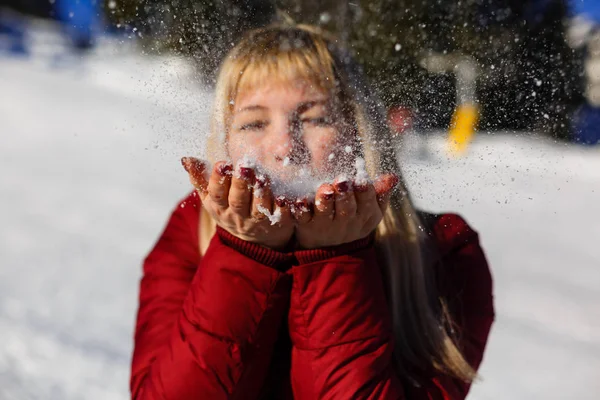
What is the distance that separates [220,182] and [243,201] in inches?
1.9

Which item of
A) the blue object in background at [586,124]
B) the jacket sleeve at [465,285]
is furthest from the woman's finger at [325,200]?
the blue object in background at [586,124]

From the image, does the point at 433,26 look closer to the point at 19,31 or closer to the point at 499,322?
the point at 499,322

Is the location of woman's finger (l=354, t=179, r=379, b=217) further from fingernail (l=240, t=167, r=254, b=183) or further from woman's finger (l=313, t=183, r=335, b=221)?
fingernail (l=240, t=167, r=254, b=183)

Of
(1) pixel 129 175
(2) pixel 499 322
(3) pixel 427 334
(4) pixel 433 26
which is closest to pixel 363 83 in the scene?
(4) pixel 433 26

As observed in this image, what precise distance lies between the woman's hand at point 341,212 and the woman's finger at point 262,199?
43 mm

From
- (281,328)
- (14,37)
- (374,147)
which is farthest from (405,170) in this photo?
(14,37)

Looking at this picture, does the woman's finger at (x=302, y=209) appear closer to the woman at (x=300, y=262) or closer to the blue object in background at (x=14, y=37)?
the woman at (x=300, y=262)

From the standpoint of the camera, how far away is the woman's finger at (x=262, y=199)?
91 centimetres

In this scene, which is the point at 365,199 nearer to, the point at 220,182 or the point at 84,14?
the point at 220,182

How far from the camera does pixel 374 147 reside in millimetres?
1053

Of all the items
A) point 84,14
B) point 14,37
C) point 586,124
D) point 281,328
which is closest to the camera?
point 281,328

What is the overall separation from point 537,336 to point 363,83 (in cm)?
185

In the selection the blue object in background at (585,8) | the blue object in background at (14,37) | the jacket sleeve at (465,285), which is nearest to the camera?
the blue object in background at (585,8)

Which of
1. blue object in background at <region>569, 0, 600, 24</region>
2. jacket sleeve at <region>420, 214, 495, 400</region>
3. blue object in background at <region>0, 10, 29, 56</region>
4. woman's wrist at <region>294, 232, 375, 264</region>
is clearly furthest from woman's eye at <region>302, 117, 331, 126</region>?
blue object in background at <region>0, 10, 29, 56</region>
